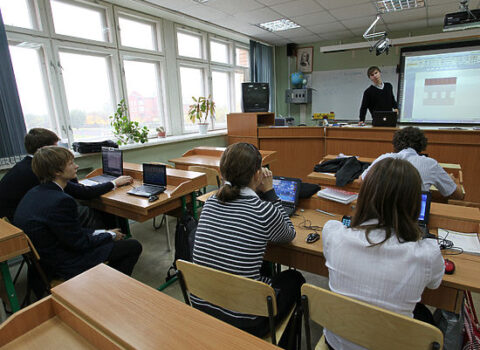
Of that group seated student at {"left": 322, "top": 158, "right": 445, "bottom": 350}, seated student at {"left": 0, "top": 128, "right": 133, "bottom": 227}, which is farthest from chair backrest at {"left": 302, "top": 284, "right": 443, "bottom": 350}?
seated student at {"left": 0, "top": 128, "right": 133, "bottom": 227}

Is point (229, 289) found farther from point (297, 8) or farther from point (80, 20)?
point (297, 8)

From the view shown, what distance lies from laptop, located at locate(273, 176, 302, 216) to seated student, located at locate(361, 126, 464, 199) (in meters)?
0.50

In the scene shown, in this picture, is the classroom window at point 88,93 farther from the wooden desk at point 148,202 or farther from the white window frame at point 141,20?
the wooden desk at point 148,202

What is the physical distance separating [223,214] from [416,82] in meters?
6.25

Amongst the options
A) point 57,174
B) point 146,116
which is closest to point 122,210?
point 57,174

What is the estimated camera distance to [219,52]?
238 inches

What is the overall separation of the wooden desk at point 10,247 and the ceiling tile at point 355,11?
5.09 meters

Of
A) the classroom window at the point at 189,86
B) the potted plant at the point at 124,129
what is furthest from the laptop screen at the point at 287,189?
the classroom window at the point at 189,86

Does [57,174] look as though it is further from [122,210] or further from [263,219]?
[263,219]

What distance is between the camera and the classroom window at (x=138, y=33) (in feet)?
14.0

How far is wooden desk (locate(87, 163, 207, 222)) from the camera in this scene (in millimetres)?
2229

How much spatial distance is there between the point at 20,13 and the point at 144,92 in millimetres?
1804

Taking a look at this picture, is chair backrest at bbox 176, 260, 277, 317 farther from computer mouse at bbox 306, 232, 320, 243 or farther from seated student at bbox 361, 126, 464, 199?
seated student at bbox 361, 126, 464, 199

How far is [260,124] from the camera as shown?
5.35 m
